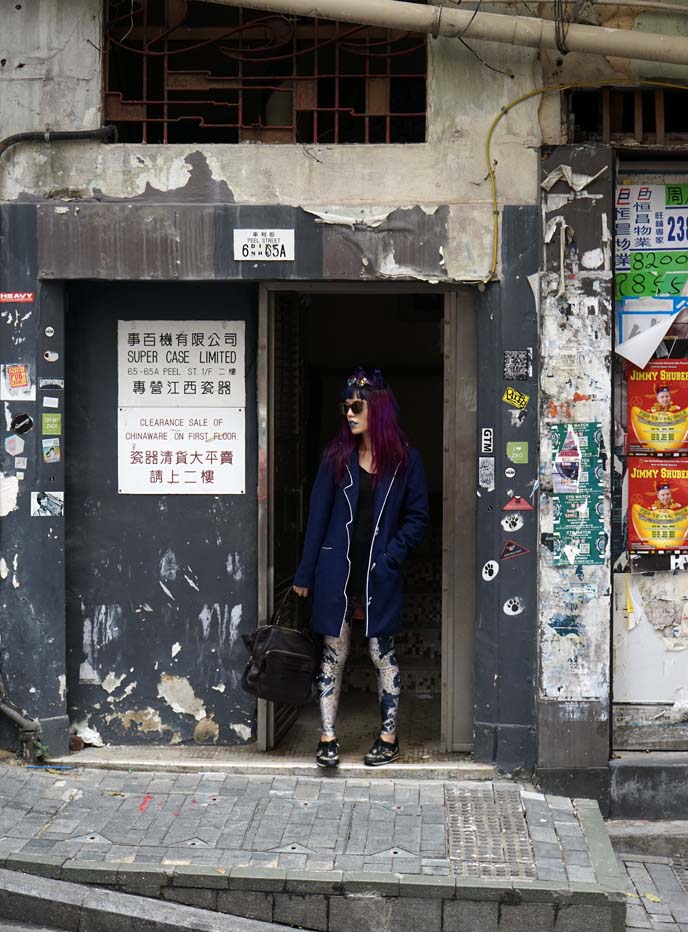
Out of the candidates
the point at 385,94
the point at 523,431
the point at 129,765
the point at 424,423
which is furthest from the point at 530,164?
the point at 424,423

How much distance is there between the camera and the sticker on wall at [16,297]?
21.0 ft

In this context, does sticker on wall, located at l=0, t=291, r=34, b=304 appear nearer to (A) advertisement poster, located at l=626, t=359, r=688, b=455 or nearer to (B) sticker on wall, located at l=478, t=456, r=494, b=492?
(B) sticker on wall, located at l=478, t=456, r=494, b=492

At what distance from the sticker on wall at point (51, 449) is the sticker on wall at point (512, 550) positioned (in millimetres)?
2550

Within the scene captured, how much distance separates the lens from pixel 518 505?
636 centimetres

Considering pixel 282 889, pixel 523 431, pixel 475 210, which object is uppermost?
pixel 475 210

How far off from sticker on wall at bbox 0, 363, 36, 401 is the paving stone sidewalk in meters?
2.07

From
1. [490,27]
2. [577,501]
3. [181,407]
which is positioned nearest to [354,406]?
[181,407]

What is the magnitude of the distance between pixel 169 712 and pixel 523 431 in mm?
2606

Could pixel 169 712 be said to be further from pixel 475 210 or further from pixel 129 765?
pixel 475 210

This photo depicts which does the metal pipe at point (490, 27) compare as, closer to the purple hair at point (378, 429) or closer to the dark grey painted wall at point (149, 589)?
the purple hair at point (378, 429)

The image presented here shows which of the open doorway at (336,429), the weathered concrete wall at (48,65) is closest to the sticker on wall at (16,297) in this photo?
the weathered concrete wall at (48,65)

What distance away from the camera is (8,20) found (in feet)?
20.9

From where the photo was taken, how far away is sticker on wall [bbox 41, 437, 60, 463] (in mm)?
6496

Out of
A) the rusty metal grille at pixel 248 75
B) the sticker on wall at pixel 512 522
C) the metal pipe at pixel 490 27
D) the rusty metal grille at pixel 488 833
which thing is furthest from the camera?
the rusty metal grille at pixel 248 75
